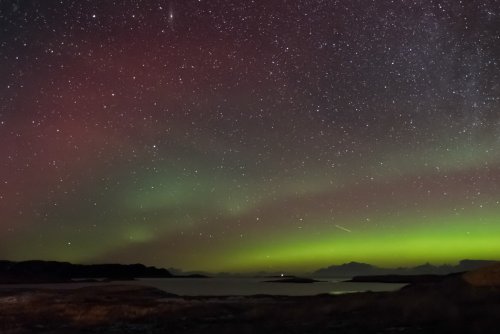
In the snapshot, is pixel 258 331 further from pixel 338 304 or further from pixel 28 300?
pixel 28 300

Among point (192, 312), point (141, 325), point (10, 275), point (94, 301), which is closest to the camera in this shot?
point (141, 325)

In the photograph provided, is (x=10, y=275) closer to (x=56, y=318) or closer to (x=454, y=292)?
(x=56, y=318)

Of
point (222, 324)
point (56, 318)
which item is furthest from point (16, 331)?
point (222, 324)

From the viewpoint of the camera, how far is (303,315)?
30.0 m

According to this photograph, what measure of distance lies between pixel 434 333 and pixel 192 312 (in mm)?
18981

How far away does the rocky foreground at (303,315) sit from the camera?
24156 mm

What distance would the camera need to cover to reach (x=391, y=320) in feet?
83.9

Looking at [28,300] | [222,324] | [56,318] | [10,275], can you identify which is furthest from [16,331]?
[10,275]

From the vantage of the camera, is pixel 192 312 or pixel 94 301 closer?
pixel 192 312

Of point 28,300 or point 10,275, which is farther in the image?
point 10,275

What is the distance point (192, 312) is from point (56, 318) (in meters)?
9.02

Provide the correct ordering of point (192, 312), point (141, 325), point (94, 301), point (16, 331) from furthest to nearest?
point (94, 301)
point (192, 312)
point (141, 325)
point (16, 331)

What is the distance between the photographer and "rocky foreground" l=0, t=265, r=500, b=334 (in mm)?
24156

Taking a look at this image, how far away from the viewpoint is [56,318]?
32375 mm
